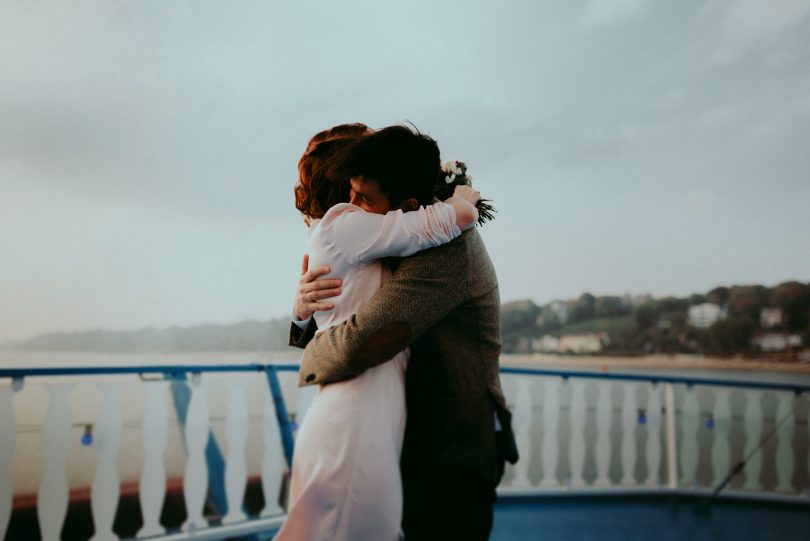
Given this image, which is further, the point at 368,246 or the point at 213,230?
the point at 213,230

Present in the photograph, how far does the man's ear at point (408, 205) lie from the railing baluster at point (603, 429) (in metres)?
3.52

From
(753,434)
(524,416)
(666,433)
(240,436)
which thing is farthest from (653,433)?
(240,436)

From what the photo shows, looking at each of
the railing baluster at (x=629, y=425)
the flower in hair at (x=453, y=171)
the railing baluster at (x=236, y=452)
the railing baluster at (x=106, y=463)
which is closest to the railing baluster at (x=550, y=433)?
the railing baluster at (x=629, y=425)

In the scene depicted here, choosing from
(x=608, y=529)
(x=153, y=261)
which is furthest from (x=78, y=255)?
(x=608, y=529)

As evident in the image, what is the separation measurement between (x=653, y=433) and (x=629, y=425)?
0.74 feet

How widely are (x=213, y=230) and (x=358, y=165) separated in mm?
18541

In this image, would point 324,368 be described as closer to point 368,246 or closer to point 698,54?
point 368,246

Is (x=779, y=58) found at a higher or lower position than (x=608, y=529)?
higher

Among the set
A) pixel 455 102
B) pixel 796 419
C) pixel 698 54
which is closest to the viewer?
pixel 796 419

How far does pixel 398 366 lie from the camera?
92 cm

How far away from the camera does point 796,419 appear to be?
4.03 m

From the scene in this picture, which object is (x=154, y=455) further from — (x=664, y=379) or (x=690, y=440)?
(x=690, y=440)

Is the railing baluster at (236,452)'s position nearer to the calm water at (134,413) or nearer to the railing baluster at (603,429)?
the calm water at (134,413)

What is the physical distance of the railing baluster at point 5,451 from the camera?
206cm
